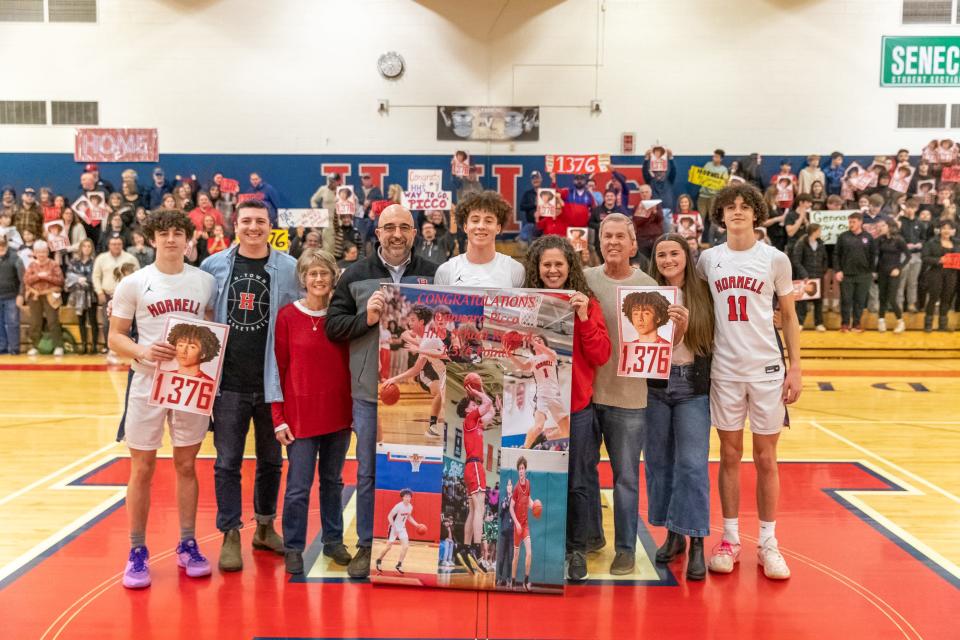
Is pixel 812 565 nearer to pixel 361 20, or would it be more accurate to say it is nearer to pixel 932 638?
pixel 932 638

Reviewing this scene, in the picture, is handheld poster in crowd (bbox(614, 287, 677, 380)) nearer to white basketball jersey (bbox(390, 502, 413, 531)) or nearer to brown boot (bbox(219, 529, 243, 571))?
white basketball jersey (bbox(390, 502, 413, 531))

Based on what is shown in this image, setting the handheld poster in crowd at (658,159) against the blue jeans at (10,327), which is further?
the handheld poster in crowd at (658,159)

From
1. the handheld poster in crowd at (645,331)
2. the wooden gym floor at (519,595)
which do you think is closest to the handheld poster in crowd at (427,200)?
the wooden gym floor at (519,595)

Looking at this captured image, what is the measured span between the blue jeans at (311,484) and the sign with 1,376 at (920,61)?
15643 mm

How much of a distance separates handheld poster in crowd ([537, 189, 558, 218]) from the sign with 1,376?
7.61 meters

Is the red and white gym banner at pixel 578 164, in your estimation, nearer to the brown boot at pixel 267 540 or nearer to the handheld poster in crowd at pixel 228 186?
the handheld poster in crowd at pixel 228 186

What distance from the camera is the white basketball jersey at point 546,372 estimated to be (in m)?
4.20

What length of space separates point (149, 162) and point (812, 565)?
15.4 metres

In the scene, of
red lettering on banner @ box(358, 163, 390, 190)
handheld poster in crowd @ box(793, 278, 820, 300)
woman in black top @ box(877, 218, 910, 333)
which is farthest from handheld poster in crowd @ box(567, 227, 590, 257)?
red lettering on banner @ box(358, 163, 390, 190)

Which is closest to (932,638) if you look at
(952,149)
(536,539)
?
(536,539)

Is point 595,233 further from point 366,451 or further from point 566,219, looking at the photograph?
point 366,451

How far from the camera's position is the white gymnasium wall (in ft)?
54.2

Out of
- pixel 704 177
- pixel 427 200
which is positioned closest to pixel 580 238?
pixel 427 200

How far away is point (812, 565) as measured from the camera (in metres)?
4.71
